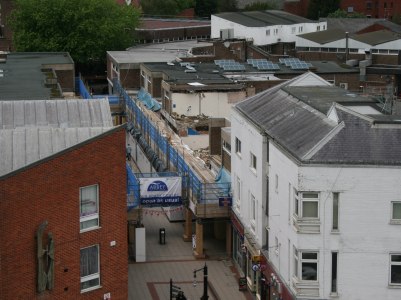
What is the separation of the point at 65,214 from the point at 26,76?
2430 cm

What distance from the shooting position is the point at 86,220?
2844 centimetres

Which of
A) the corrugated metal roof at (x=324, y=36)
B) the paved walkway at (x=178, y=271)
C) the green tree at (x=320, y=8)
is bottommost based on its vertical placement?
the paved walkway at (x=178, y=271)

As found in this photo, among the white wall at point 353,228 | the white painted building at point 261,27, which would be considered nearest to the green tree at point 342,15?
the white painted building at point 261,27

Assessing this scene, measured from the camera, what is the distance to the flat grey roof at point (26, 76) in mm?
39625

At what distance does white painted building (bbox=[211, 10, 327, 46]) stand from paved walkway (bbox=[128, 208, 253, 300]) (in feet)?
187

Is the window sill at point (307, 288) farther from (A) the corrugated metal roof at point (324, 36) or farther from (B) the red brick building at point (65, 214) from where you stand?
(A) the corrugated metal roof at point (324, 36)

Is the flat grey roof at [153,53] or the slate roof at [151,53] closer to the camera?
the slate roof at [151,53]

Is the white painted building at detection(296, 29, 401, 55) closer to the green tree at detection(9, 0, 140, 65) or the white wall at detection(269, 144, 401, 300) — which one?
the green tree at detection(9, 0, 140, 65)

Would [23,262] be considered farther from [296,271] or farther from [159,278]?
[159,278]

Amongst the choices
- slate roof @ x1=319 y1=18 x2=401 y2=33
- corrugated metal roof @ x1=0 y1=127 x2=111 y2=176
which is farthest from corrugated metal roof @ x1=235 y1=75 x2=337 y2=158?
slate roof @ x1=319 y1=18 x2=401 y2=33

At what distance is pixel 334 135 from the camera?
3156 centimetres

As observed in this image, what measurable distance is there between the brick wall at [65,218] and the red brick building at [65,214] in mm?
27

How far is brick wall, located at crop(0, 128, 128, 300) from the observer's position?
26.3 metres

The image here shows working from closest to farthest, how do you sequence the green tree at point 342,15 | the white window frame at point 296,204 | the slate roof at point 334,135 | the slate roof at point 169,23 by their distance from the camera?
the slate roof at point 334,135
the white window frame at point 296,204
the slate roof at point 169,23
the green tree at point 342,15
